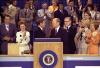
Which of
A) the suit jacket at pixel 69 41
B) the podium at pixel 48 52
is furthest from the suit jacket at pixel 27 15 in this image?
the podium at pixel 48 52

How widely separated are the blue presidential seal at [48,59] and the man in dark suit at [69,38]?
5.54 ft

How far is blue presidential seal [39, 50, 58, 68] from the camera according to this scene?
16.3 feet

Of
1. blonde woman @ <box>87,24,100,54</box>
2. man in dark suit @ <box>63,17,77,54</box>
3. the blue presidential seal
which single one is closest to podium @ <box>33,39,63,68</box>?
the blue presidential seal

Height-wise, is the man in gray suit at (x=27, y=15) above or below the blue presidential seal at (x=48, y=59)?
above

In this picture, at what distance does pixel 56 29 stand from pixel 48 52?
1.94 m

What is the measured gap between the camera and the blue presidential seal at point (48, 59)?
495 cm

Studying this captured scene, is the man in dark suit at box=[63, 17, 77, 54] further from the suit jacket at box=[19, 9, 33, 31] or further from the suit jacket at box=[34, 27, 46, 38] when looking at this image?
the suit jacket at box=[19, 9, 33, 31]

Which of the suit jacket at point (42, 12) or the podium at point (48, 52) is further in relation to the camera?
the suit jacket at point (42, 12)

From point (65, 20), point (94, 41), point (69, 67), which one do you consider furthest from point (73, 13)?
point (69, 67)

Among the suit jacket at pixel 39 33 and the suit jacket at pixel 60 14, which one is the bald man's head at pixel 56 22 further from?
the suit jacket at pixel 60 14

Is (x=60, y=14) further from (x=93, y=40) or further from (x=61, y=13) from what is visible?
(x=93, y=40)

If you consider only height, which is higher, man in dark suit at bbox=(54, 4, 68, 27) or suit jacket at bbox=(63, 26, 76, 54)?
man in dark suit at bbox=(54, 4, 68, 27)

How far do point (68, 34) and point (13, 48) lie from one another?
1.90 m

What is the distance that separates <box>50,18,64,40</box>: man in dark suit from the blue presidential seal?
1698 mm
